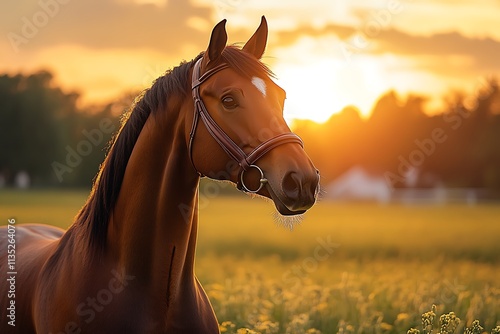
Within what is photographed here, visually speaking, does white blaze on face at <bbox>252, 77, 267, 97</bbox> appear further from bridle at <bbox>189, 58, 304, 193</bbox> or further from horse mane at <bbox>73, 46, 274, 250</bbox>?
horse mane at <bbox>73, 46, 274, 250</bbox>

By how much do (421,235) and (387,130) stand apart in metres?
40.4

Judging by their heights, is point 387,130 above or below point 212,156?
above

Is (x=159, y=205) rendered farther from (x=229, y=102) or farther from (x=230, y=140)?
(x=229, y=102)

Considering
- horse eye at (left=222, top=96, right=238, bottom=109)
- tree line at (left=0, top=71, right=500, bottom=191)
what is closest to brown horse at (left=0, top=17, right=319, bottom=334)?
horse eye at (left=222, top=96, right=238, bottom=109)

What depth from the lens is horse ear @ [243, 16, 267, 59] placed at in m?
4.20

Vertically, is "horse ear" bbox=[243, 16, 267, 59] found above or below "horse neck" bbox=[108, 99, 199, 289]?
above

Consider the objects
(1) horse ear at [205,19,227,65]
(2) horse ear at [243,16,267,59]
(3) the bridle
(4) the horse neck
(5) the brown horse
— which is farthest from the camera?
(2) horse ear at [243,16,267,59]

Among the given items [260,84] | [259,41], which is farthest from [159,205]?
[259,41]

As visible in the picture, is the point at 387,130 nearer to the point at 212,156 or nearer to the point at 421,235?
the point at 421,235

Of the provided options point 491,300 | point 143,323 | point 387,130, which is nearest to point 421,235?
point 491,300

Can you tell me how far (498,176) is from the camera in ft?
231

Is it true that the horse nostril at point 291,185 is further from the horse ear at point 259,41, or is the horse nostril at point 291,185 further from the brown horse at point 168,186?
the horse ear at point 259,41

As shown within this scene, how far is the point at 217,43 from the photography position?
3.82m

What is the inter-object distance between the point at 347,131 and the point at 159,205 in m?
61.1
